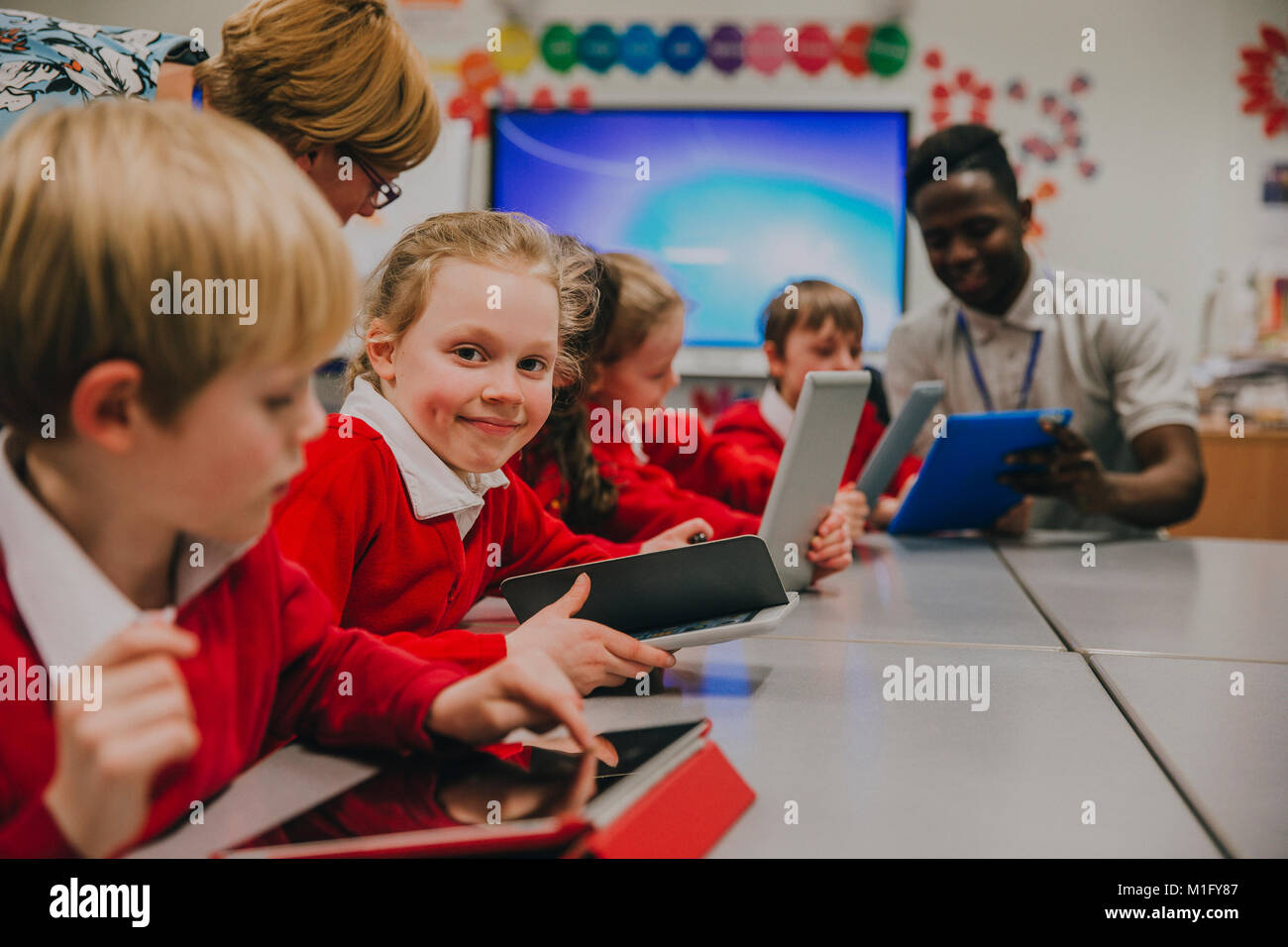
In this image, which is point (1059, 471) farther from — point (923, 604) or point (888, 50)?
point (888, 50)

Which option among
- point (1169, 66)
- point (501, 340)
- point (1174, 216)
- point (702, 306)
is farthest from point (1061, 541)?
→ point (1169, 66)

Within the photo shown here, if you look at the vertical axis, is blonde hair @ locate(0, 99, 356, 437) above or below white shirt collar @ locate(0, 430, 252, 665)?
above

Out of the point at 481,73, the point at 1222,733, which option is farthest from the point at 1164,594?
the point at 481,73

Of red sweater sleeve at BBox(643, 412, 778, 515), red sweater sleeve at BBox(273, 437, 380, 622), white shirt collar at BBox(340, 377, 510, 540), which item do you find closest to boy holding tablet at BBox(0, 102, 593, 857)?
red sweater sleeve at BBox(273, 437, 380, 622)

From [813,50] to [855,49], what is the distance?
0.51 feet

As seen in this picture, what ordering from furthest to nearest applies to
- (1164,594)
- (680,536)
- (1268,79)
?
(1268,79) → (1164,594) → (680,536)

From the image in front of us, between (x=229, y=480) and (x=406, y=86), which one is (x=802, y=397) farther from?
(x=229, y=480)

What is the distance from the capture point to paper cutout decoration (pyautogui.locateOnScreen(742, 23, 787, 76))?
3828 millimetres

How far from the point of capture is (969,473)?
1752 mm

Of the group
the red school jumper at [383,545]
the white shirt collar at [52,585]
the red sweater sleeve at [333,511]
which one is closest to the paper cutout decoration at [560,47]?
the red school jumper at [383,545]

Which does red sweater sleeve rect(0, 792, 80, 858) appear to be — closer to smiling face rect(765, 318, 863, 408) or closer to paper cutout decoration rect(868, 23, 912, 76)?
smiling face rect(765, 318, 863, 408)

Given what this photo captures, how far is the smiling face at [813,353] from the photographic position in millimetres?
2070

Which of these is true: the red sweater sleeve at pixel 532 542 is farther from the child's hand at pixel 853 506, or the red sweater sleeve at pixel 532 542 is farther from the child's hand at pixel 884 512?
the child's hand at pixel 884 512

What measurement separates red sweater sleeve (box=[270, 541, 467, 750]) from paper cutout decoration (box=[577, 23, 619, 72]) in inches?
142
